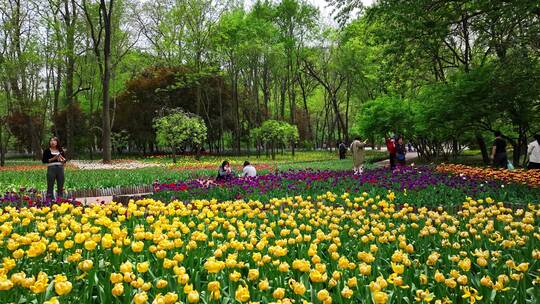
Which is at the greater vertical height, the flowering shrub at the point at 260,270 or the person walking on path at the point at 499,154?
the person walking on path at the point at 499,154

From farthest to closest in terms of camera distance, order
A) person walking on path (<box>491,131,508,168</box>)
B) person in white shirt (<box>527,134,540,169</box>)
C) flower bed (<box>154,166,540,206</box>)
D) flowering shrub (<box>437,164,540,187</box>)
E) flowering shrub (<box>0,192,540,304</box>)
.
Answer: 1. person walking on path (<box>491,131,508,168</box>)
2. person in white shirt (<box>527,134,540,169</box>)
3. flowering shrub (<box>437,164,540,187</box>)
4. flower bed (<box>154,166,540,206</box>)
5. flowering shrub (<box>0,192,540,304</box>)

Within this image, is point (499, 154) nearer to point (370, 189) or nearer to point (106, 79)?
point (370, 189)

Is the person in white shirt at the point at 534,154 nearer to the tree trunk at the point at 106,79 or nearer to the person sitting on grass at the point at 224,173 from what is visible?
the person sitting on grass at the point at 224,173

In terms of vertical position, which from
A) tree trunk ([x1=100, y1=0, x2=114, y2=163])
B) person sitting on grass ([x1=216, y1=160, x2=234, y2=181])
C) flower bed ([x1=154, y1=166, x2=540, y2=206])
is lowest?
flower bed ([x1=154, y1=166, x2=540, y2=206])

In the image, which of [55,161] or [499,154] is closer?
[55,161]

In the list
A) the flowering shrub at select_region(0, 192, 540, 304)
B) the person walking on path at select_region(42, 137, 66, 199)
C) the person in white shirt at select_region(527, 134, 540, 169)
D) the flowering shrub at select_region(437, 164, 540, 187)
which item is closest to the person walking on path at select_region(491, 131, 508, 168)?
the person in white shirt at select_region(527, 134, 540, 169)

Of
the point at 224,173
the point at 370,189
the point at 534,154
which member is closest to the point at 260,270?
the point at 370,189

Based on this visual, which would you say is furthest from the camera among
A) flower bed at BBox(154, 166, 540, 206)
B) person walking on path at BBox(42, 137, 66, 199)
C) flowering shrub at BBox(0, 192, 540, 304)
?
person walking on path at BBox(42, 137, 66, 199)

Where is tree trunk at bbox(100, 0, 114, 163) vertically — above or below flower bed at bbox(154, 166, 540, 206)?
above

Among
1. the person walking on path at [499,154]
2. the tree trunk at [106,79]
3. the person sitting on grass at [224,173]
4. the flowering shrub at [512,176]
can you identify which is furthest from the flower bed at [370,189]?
the tree trunk at [106,79]

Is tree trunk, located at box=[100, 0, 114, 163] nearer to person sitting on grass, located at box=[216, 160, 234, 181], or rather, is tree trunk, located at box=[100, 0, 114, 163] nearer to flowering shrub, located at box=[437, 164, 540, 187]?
person sitting on grass, located at box=[216, 160, 234, 181]

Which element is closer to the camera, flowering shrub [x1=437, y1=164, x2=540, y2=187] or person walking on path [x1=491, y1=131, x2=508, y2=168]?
flowering shrub [x1=437, y1=164, x2=540, y2=187]

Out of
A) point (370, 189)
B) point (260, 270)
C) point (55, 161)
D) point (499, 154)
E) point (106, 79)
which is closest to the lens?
point (260, 270)

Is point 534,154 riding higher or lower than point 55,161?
lower
